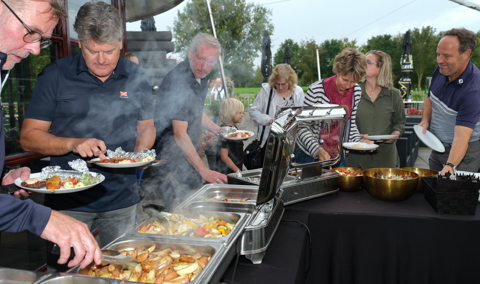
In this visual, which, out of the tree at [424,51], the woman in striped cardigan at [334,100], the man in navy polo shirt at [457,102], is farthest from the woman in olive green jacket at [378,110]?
the tree at [424,51]

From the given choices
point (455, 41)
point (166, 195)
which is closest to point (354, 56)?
point (455, 41)

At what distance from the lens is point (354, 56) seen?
101 inches

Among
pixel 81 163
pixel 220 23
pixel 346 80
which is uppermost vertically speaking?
pixel 220 23

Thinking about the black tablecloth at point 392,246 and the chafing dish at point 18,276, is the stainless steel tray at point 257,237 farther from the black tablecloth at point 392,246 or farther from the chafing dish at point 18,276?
the chafing dish at point 18,276

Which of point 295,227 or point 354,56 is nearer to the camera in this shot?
point 295,227

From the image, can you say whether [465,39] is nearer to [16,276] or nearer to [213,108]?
[16,276]

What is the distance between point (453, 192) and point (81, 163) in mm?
1872

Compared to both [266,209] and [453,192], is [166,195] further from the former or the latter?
[453,192]

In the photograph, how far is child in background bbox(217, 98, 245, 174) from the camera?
10.8 feet

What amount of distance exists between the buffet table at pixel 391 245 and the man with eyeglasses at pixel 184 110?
0.73 meters

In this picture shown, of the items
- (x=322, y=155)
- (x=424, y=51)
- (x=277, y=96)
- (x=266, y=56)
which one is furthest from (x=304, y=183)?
(x=424, y=51)

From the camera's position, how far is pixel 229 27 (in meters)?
16.7

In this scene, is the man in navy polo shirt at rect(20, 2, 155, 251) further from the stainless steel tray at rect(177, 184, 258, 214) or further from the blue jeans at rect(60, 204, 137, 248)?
the stainless steel tray at rect(177, 184, 258, 214)

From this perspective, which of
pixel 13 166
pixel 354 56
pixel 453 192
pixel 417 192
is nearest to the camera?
pixel 453 192
